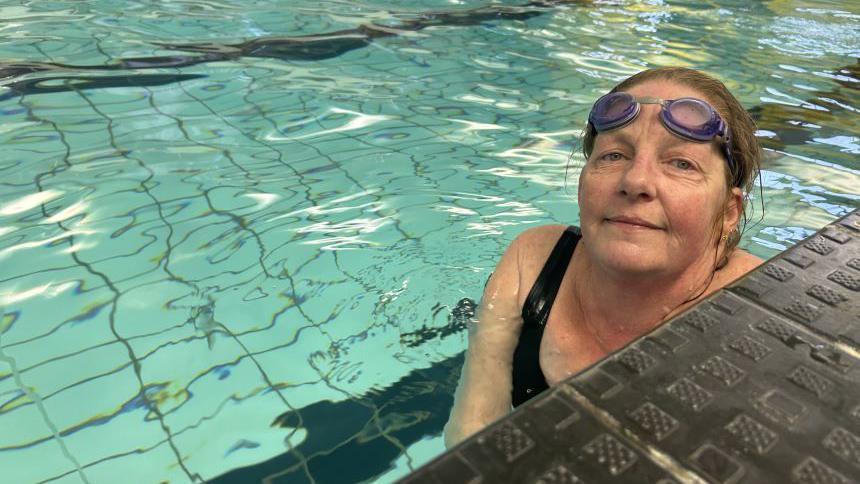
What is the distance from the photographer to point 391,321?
302 centimetres

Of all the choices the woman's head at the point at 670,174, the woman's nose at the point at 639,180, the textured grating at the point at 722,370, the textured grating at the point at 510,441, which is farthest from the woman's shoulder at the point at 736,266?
the textured grating at the point at 510,441

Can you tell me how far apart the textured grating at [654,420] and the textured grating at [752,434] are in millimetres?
80

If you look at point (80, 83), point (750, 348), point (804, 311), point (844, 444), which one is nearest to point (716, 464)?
point (844, 444)

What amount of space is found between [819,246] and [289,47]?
19.3 ft

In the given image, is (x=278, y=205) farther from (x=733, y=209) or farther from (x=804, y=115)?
(x=804, y=115)

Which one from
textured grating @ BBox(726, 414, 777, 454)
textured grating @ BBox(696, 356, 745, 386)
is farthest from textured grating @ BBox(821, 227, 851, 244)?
textured grating @ BBox(726, 414, 777, 454)

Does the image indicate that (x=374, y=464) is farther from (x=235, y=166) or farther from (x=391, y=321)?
(x=235, y=166)

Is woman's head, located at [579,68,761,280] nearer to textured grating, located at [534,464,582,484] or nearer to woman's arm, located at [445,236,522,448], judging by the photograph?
woman's arm, located at [445,236,522,448]

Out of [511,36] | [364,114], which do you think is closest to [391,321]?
[364,114]

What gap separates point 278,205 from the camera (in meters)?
3.85

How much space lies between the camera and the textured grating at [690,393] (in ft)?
3.40

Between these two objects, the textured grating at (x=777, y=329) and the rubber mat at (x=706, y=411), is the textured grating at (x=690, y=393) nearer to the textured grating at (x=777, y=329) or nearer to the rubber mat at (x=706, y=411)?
the rubber mat at (x=706, y=411)

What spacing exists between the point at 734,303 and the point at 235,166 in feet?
11.4

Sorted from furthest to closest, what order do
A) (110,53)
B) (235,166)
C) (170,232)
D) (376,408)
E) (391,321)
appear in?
1. (110,53)
2. (235,166)
3. (170,232)
4. (391,321)
5. (376,408)
